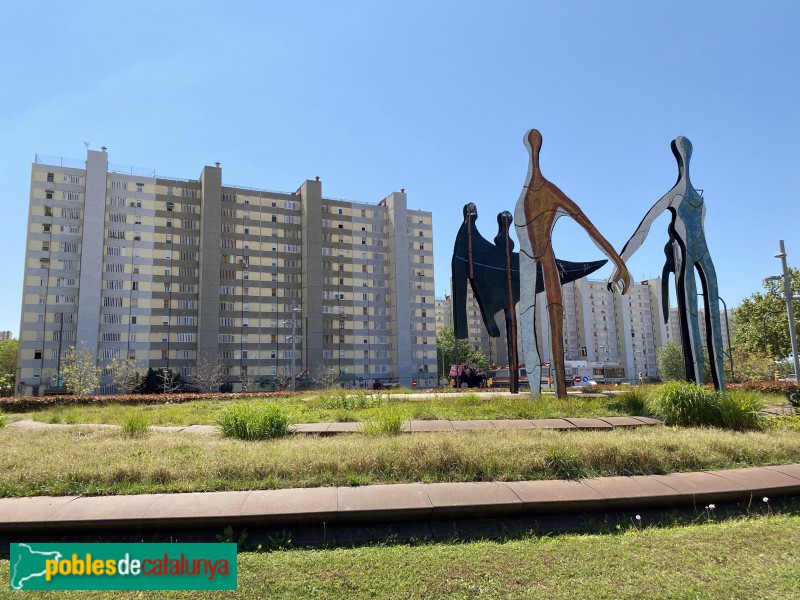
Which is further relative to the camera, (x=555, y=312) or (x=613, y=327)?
(x=613, y=327)

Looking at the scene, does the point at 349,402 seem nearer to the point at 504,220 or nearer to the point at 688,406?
the point at 688,406

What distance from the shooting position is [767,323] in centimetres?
4484

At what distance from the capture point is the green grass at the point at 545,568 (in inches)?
167

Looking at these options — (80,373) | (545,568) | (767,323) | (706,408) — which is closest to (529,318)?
(706,408)

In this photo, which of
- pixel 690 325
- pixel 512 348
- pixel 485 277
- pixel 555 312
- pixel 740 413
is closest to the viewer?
pixel 740 413

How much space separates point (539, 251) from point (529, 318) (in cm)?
230

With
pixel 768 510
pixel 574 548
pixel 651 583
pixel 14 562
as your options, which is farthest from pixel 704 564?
pixel 14 562

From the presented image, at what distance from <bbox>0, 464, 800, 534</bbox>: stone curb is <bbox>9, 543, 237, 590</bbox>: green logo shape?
1.08 metres

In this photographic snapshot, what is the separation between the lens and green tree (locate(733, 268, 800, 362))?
43625mm

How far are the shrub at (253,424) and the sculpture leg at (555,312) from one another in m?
10.0

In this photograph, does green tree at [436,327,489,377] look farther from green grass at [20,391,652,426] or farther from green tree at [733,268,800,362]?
green grass at [20,391,652,426]

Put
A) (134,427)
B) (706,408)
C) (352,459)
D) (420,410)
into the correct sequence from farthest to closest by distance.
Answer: (420,410)
(706,408)
(134,427)
(352,459)

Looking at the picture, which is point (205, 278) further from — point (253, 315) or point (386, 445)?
point (386, 445)

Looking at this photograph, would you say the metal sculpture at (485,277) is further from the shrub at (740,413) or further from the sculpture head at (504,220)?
the shrub at (740,413)
